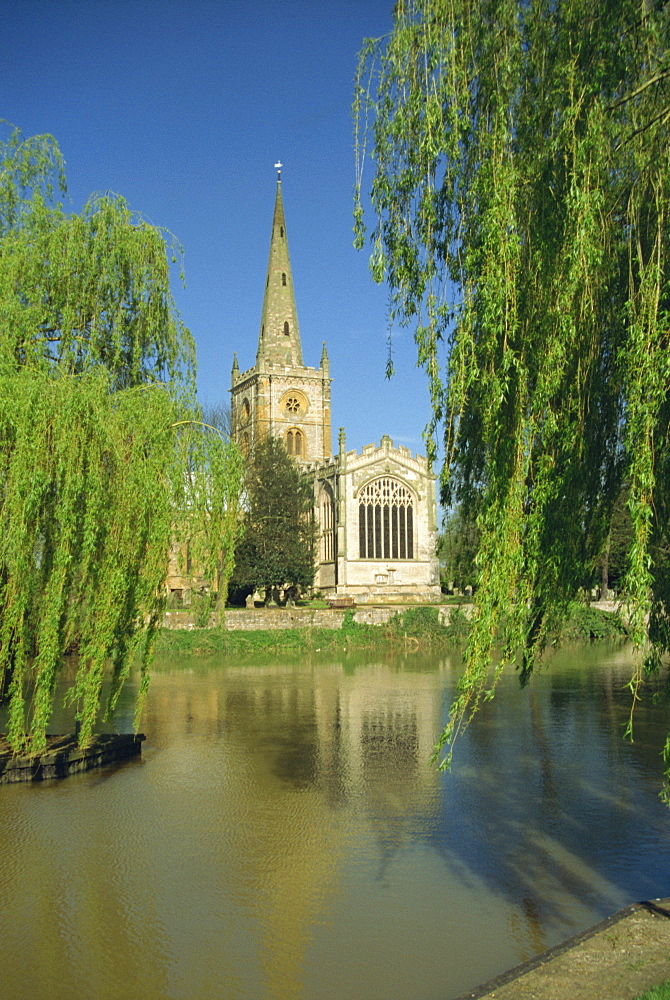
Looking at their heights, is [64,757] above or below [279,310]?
below

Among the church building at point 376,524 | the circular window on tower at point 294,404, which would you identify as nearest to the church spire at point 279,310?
the circular window on tower at point 294,404

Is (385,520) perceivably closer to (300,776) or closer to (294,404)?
(294,404)

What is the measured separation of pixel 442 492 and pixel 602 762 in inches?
276

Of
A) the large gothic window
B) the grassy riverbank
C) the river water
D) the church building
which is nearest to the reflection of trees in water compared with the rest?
the river water

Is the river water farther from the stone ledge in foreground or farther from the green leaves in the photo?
the green leaves

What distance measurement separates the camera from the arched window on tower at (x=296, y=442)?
62.4 meters

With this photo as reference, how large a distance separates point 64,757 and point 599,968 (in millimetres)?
8355

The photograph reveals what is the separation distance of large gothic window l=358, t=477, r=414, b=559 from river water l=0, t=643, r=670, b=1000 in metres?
36.6

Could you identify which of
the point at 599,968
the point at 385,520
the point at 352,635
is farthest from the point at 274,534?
the point at 599,968

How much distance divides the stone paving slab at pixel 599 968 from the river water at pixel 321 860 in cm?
93

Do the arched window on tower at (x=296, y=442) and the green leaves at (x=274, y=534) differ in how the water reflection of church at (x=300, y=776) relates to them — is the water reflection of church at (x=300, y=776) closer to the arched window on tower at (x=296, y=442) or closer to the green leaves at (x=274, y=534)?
the green leaves at (x=274, y=534)

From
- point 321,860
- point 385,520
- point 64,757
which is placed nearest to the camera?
point 321,860

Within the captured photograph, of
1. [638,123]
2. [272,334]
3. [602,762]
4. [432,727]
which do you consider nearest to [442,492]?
[638,123]

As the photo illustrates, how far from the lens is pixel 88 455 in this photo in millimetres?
10867
